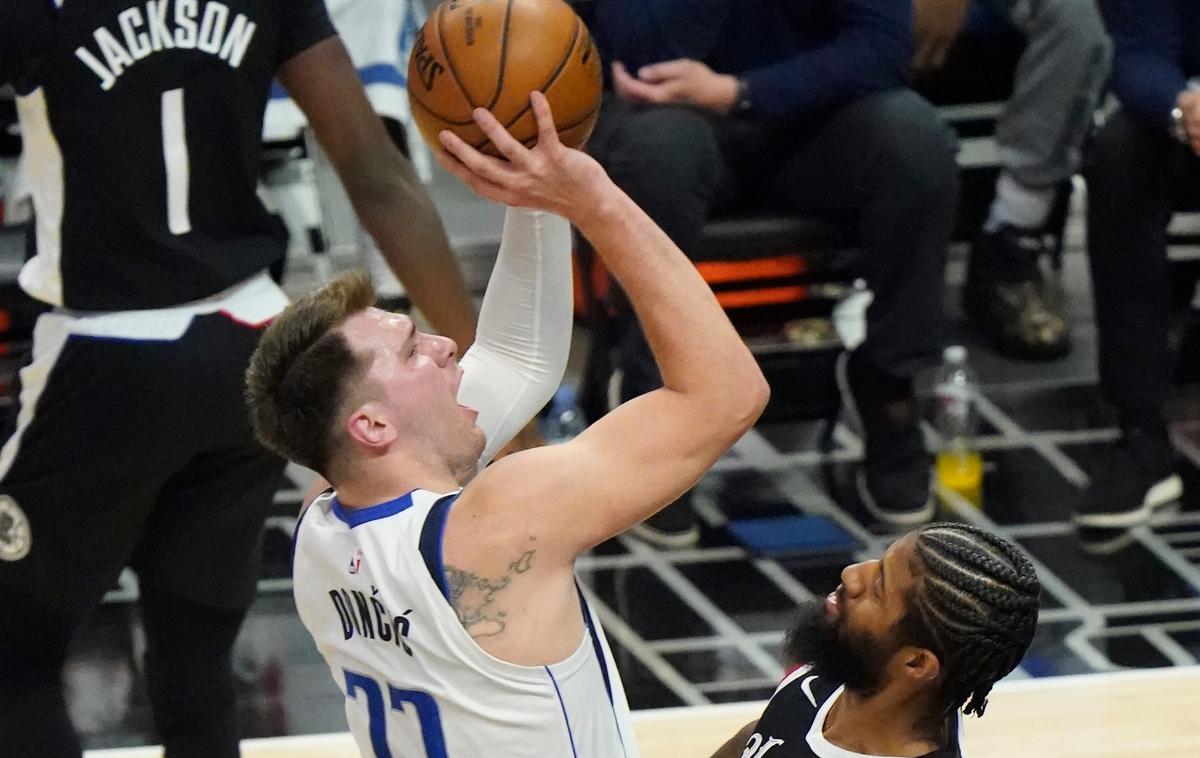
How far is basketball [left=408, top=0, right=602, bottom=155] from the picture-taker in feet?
6.78

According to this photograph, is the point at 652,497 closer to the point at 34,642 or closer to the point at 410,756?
the point at 410,756

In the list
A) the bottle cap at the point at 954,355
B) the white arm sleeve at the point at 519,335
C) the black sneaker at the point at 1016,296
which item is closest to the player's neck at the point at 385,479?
the white arm sleeve at the point at 519,335

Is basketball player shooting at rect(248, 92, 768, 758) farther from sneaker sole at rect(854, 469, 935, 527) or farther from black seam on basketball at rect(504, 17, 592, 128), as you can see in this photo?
sneaker sole at rect(854, 469, 935, 527)

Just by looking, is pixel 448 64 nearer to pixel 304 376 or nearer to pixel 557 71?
pixel 557 71

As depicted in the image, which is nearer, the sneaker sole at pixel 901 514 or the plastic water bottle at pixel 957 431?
the sneaker sole at pixel 901 514

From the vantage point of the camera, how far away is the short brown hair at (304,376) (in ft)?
6.53

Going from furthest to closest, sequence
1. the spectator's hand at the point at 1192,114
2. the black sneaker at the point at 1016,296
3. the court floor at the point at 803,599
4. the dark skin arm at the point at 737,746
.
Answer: the black sneaker at the point at 1016,296, the spectator's hand at the point at 1192,114, the court floor at the point at 803,599, the dark skin arm at the point at 737,746

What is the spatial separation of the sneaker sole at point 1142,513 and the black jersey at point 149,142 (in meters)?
2.57

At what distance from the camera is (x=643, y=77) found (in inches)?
166

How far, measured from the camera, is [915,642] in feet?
6.82

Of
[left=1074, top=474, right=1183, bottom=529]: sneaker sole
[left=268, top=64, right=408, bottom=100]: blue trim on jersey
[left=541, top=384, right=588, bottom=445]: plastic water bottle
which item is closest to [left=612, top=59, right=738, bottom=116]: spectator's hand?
[left=268, top=64, right=408, bottom=100]: blue trim on jersey

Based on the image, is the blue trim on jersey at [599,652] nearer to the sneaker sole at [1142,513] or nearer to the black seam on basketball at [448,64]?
the black seam on basketball at [448,64]

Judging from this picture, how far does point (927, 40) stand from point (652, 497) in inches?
136

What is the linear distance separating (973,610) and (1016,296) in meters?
3.29
